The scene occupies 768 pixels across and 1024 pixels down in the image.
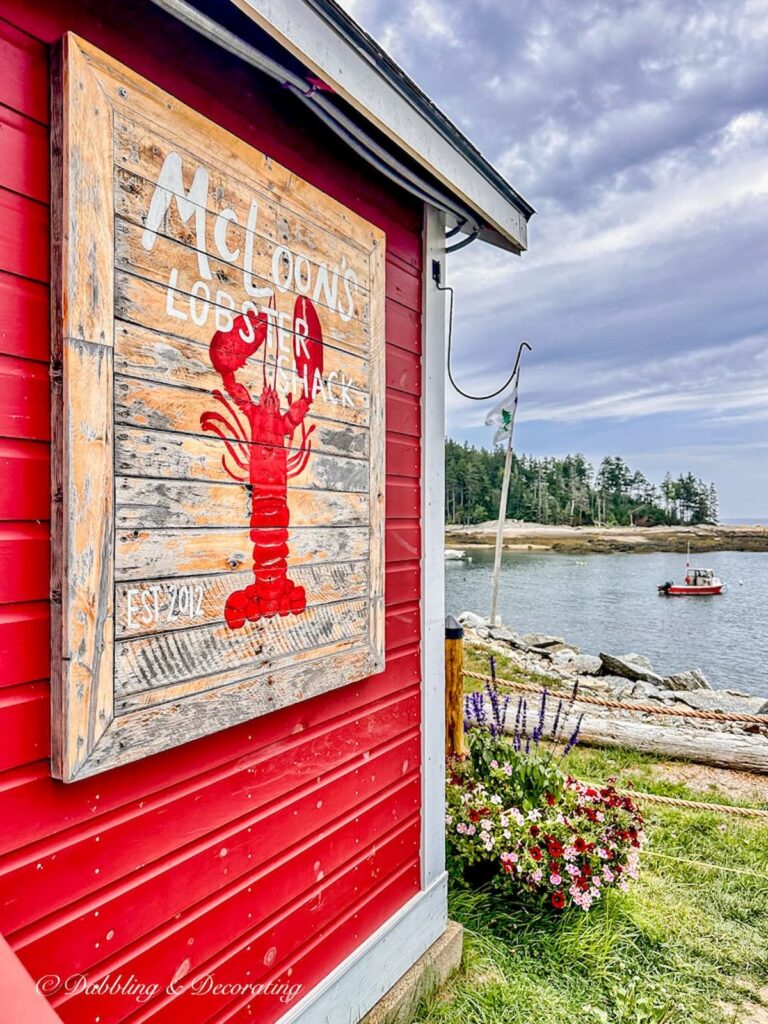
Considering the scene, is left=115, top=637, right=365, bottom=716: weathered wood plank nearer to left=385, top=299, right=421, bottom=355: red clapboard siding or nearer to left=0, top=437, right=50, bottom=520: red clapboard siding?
left=0, top=437, right=50, bottom=520: red clapboard siding

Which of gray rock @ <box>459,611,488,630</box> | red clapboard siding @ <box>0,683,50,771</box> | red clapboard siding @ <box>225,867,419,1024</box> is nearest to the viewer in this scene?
red clapboard siding @ <box>0,683,50,771</box>

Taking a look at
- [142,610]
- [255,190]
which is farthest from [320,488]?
[255,190]

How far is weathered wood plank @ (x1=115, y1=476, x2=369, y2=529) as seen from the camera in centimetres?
125

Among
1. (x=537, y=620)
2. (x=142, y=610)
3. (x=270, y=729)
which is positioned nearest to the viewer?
(x=142, y=610)

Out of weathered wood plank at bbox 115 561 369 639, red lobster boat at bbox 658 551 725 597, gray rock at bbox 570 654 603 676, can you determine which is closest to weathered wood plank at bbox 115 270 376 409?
weathered wood plank at bbox 115 561 369 639

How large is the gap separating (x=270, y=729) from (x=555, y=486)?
6618 centimetres

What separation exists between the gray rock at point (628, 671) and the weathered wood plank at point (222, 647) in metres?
9.05

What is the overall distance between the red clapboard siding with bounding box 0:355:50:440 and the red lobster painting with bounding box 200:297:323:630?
1.16 feet

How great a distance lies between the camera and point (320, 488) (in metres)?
1.79

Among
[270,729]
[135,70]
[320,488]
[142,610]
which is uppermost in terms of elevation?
[135,70]

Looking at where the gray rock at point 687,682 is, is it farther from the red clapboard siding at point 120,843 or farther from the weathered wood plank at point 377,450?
the red clapboard siding at point 120,843

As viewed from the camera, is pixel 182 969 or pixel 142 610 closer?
pixel 142 610

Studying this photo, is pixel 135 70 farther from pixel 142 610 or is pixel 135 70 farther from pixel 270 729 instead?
pixel 270 729

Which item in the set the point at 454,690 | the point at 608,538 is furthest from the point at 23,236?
the point at 608,538
